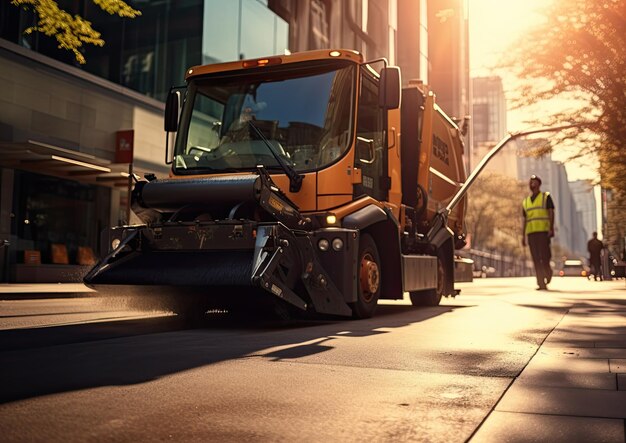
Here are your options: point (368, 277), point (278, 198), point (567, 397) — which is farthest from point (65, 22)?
point (567, 397)

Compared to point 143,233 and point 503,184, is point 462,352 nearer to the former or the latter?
point 143,233

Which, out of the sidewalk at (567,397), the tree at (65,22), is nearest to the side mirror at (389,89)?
the sidewalk at (567,397)

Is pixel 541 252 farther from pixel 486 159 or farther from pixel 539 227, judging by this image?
pixel 486 159

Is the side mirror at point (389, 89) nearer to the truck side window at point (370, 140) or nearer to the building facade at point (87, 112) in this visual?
the truck side window at point (370, 140)

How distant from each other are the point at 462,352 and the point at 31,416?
3.08 m

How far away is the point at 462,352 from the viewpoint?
5250 millimetres

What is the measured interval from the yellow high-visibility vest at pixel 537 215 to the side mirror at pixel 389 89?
27.3ft

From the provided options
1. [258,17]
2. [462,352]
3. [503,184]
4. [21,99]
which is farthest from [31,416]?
[503,184]

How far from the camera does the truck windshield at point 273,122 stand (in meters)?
8.04

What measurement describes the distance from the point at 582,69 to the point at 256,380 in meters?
14.8

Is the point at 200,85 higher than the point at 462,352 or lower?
higher

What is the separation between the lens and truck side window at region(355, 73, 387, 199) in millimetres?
8266

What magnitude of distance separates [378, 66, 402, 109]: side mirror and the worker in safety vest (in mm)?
8211

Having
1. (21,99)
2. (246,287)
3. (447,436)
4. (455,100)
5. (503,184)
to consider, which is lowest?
(447,436)
